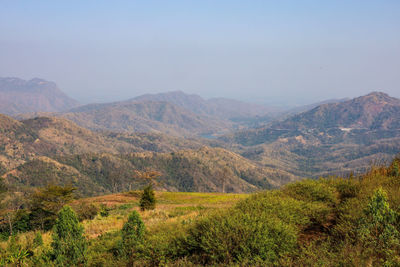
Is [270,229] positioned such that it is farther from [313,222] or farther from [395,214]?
[395,214]

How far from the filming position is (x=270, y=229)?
9039 mm

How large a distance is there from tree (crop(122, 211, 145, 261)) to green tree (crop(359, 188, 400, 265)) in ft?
26.1

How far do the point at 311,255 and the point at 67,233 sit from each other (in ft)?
34.0

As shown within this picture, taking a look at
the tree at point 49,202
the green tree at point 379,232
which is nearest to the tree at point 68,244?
Result: the green tree at point 379,232

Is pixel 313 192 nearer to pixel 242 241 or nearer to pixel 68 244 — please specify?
pixel 242 241

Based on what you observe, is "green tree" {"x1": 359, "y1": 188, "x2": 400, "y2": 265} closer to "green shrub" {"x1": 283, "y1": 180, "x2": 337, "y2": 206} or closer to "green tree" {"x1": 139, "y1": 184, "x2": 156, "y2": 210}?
"green shrub" {"x1": 283, "y1": 180, "x2": 337, "y2": 206}

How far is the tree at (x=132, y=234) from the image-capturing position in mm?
10458

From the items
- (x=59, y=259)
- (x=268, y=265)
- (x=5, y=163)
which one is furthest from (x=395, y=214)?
(x=5, y=163)

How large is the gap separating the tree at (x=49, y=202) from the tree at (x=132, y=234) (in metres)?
24.9

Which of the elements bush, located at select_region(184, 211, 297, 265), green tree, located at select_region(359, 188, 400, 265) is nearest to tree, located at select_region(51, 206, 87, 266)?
bush, located at select_region(184, 211, 297, 265)

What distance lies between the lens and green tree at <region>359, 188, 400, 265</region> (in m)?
7.09

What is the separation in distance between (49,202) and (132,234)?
2629 cm

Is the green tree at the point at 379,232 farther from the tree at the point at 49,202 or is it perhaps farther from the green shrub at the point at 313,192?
the tree at the point at 49,202

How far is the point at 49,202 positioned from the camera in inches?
1249
